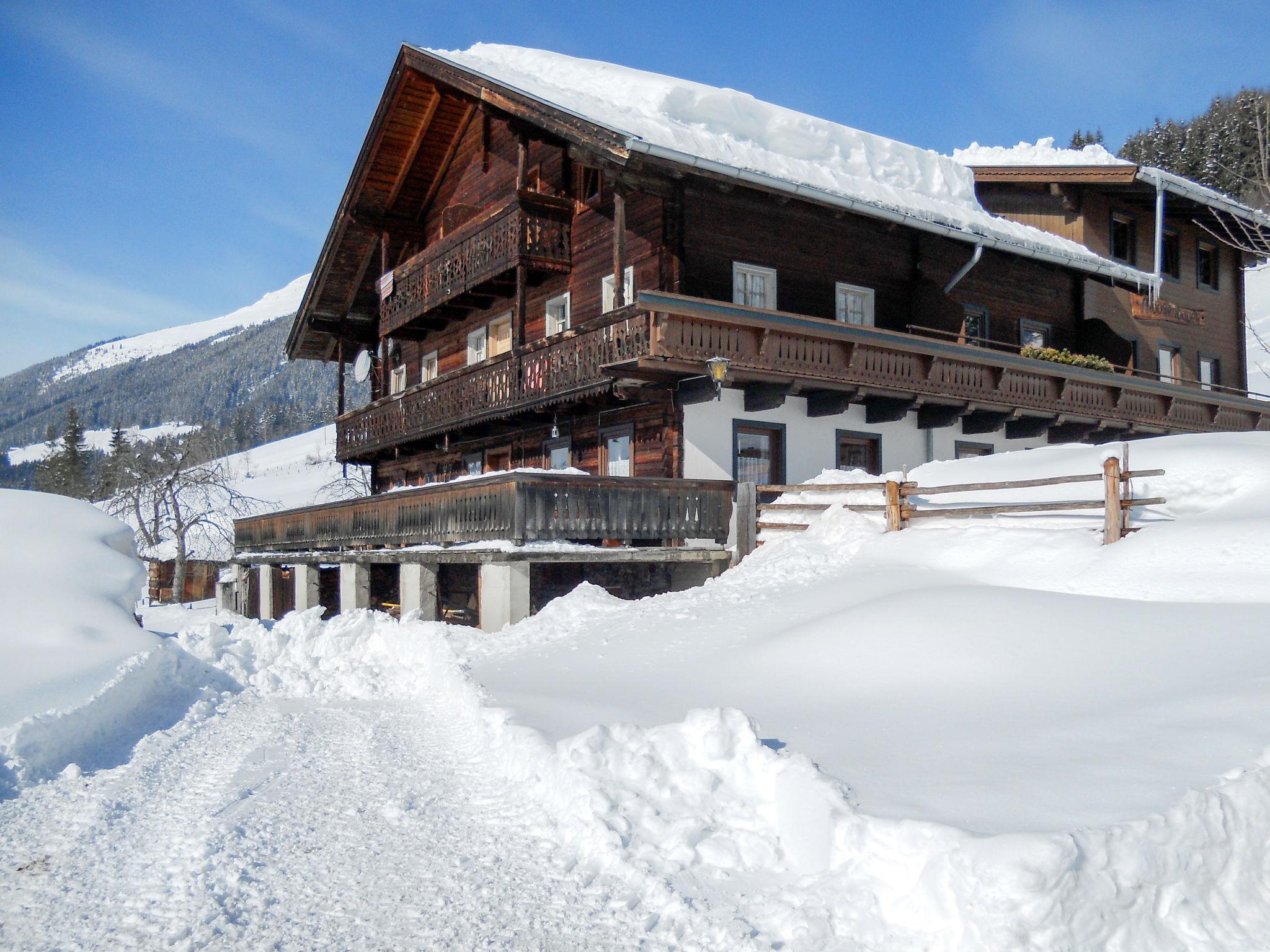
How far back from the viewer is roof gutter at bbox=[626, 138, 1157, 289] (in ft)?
50.5

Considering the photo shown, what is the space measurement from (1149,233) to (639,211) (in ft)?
55.2

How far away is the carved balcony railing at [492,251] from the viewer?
18.4 metres

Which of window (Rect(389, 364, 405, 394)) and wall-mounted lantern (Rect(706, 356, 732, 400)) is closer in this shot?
wall-mounted lantern (Rect(706, 356, 732, 400))

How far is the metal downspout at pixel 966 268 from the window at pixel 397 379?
49.4 ft

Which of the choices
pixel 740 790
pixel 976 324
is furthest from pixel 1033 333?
pixel 740 790

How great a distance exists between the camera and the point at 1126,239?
26828 mm

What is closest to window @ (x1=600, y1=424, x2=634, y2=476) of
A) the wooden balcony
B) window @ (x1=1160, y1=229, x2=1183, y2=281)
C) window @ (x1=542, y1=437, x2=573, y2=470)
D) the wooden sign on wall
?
window @ (x1=542, y1=437, x2=573, y2=470)

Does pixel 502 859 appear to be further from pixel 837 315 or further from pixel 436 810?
pixel 837 315

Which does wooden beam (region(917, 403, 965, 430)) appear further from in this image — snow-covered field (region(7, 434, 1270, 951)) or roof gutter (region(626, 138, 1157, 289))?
snow-covered field (region(7, 434, 1270, 951))

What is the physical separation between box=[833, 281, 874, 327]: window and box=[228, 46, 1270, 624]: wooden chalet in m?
0.06

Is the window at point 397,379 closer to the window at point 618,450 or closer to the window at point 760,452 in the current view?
the window at point 618,450

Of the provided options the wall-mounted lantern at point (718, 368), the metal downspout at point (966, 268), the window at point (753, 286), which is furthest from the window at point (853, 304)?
the wall-mounted lantern at point (718, 368)

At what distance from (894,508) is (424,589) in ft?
24.2

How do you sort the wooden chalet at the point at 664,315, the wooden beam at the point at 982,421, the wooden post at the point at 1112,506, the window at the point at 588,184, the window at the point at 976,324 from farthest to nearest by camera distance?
the window at the point at 976,324 < the wooden beam at the point at 982,421 < the window at the point at 588,184 < the wooden chalet at the point at 664,315 < the wooden post at the point at 1112,506
